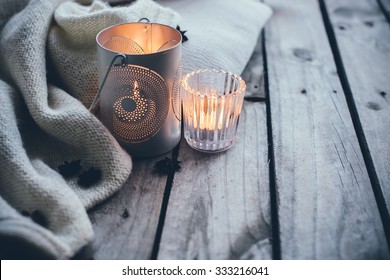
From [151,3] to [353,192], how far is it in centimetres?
53

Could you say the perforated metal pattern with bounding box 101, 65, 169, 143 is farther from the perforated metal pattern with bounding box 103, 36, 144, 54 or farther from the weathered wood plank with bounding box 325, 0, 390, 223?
the weathered wood plank with bounding box 325, 0, 390, 223

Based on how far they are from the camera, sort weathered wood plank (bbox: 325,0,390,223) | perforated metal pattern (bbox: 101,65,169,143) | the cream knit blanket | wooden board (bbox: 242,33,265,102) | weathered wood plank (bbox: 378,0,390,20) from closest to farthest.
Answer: the cream knit blanket, perforated metal pattern (bbox: 101,65,169,143), weathered wood plank (bbox: 325,0,390,223), wooden board (bbox: 242,33,265,102), weathered wood plank (bbox: 378,0,390,20)

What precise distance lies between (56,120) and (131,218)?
7.8 inches

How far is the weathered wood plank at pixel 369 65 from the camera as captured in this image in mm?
797

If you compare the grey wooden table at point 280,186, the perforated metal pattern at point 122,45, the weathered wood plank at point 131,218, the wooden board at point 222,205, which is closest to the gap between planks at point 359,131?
the grey wooden table at point 280,186

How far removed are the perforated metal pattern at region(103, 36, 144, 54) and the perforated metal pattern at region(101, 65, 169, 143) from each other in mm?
94

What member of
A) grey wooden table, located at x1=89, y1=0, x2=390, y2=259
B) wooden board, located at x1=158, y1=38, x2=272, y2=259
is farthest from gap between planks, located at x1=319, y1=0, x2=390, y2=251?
wooden board, located at x1=158, y1=38, x2=272, y2=259

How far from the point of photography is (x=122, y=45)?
0.78m

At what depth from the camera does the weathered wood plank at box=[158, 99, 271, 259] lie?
598 mm

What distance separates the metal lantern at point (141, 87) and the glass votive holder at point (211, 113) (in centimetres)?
2

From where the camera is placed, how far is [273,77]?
102cm

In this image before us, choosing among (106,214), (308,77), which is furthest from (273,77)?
(106,214)

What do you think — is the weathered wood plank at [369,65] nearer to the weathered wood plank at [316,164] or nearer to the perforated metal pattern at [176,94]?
the weathered wood plank at [316,164]
